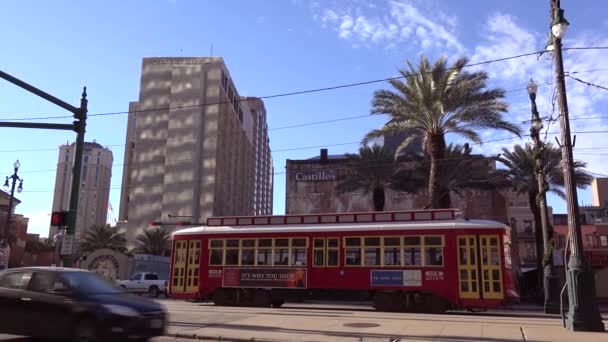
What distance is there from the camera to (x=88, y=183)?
9556 centimetres

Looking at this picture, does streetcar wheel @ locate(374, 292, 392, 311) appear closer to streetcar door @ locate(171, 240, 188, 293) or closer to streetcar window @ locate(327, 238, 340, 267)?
streetcar window @ locate(327, 238, 340, 267)

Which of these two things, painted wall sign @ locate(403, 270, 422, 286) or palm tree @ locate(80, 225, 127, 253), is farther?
palm tree @ locate(80, 225, 127, 253)

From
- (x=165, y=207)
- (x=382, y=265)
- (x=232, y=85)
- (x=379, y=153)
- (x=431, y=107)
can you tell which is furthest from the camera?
(x=232, y=85)

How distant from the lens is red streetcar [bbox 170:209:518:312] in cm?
1788

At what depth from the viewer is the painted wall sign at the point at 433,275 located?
18172 millimetres

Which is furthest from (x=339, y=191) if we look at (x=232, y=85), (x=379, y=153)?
(x=232, y=85)

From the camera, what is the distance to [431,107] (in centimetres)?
2623

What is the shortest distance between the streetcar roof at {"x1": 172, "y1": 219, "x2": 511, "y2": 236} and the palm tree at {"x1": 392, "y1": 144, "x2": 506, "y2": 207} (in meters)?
14.3

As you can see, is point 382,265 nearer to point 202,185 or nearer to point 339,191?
point 339,191

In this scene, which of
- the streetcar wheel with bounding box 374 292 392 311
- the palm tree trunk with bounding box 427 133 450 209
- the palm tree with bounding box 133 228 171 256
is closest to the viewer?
the streetcar wheel with bounding box 374 292 392 311

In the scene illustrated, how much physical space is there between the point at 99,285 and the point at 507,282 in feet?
43.2

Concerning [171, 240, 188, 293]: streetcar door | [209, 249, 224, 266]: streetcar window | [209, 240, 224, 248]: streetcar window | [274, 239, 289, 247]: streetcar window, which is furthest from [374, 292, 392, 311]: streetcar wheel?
[171, 240, 188, 293]: streetcar door

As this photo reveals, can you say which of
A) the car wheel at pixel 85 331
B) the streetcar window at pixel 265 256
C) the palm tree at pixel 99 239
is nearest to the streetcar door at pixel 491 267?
the streetcar window at pixel 265 256

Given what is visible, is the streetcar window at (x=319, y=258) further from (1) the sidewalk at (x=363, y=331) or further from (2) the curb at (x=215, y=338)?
(2) the curb at (x=215, y=338)
